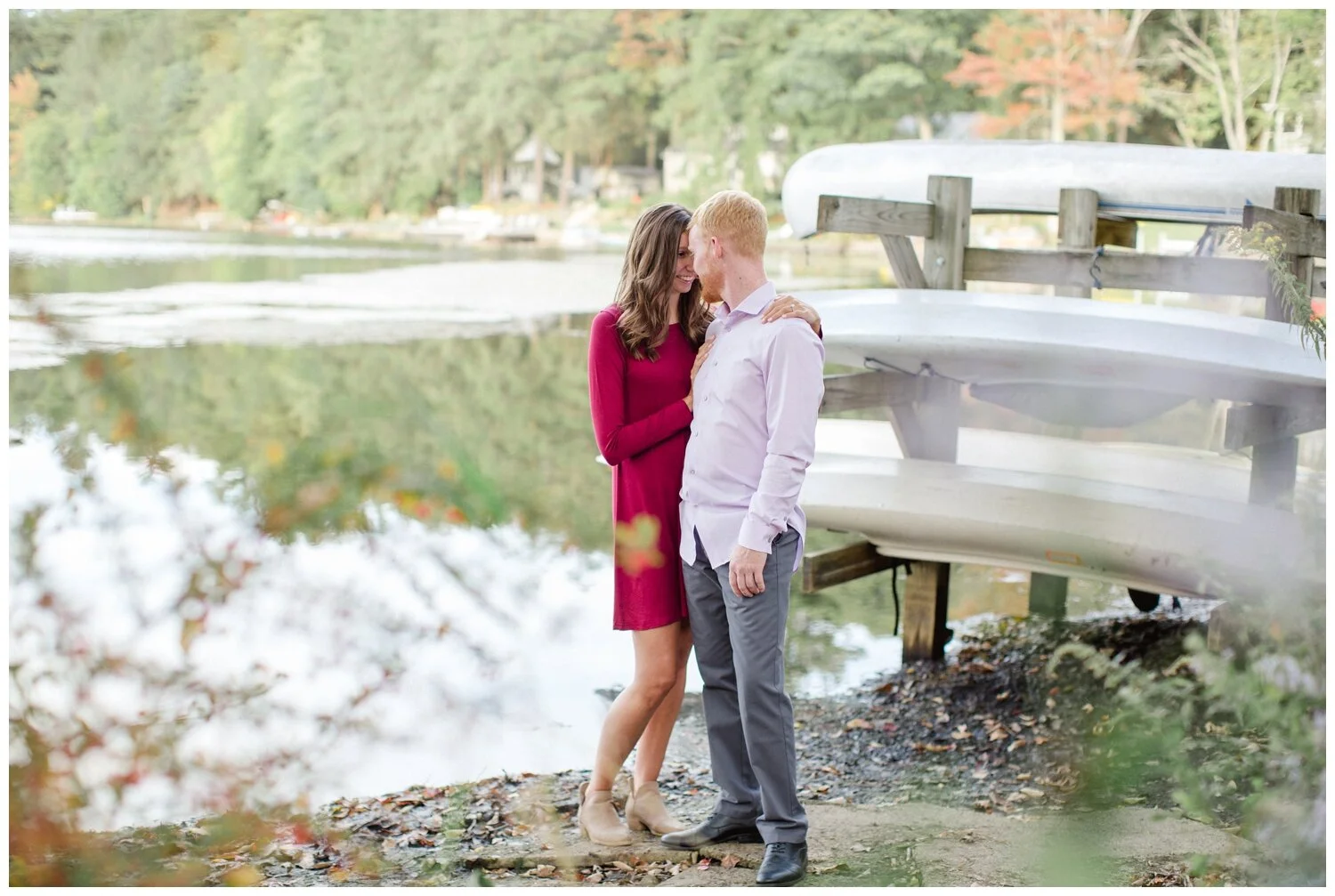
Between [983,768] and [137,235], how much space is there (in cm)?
2742

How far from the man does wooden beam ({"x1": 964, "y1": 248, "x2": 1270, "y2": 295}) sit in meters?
2.27

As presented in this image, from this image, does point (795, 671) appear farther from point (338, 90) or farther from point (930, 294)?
point (338, 90)

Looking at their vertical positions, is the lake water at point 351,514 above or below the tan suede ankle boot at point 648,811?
below

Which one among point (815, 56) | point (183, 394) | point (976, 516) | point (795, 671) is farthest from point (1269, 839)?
point (815, 56)

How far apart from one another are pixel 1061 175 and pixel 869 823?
2.98 meters

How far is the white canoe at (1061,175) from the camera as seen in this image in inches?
197

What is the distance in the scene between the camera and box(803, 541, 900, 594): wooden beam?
4.88 metres

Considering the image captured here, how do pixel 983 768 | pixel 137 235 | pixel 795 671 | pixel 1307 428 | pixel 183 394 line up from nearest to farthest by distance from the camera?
Answer: pixel 983 768 → pixel 1307 428 → pixel 795 671 → pixel 183 394 → pixel 137 235

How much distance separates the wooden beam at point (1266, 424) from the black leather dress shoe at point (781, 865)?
7.92 feet

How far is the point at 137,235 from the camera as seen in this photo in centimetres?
2812

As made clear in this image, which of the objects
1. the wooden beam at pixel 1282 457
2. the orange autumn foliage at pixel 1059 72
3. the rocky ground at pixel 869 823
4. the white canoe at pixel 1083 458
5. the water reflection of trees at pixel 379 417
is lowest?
the water reflection of trees at pixel 379 417

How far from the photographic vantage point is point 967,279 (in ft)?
16.6

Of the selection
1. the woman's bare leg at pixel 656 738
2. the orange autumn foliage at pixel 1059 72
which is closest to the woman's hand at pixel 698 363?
the woman's bare leg at pixel 656 738

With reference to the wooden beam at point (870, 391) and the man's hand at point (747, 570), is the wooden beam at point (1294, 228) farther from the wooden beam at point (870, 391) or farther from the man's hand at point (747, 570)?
the man's hand at point (747, 570)
